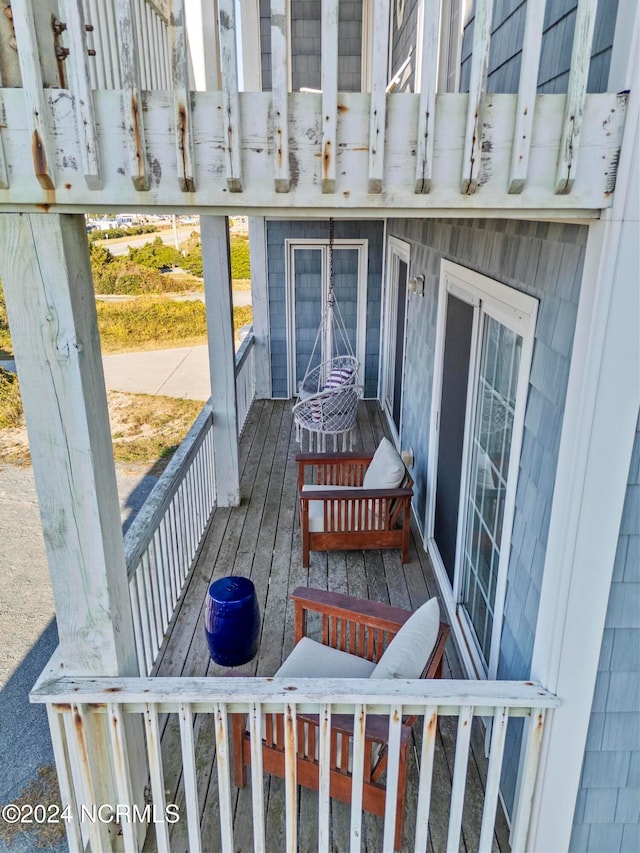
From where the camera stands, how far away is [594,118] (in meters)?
1.44

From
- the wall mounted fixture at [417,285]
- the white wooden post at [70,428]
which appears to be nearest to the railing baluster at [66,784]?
the white wooden post at [70,428]

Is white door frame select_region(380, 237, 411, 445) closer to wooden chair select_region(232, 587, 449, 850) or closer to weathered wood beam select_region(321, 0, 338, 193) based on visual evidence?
wooden chair select_region(232, 587, 449, 850)

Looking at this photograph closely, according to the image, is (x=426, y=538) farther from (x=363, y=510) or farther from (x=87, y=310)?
(x=87, y=310)

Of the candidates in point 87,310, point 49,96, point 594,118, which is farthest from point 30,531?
point 594,118

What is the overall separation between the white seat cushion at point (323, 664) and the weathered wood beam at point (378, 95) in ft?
6.70

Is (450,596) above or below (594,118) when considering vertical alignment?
below

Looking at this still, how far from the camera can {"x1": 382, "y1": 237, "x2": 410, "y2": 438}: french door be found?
5.93m

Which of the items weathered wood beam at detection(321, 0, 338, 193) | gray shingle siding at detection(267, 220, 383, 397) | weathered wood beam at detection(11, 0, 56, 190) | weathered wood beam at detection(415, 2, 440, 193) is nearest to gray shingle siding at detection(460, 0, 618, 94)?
weathered wood beam at detection(415, 2, 440, 193)

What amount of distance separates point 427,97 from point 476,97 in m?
0.12

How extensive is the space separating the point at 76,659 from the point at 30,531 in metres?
4.01

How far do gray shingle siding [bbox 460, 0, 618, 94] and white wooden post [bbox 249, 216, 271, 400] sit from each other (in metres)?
4.38

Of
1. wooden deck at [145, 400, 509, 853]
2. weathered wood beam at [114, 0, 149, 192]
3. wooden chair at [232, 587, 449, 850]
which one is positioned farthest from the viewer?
wooden deck at [145, 400, 509, 853]

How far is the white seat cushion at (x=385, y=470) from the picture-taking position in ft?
13.0

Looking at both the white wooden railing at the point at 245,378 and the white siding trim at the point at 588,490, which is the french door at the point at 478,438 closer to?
the white siding trim at the point at 588,490
